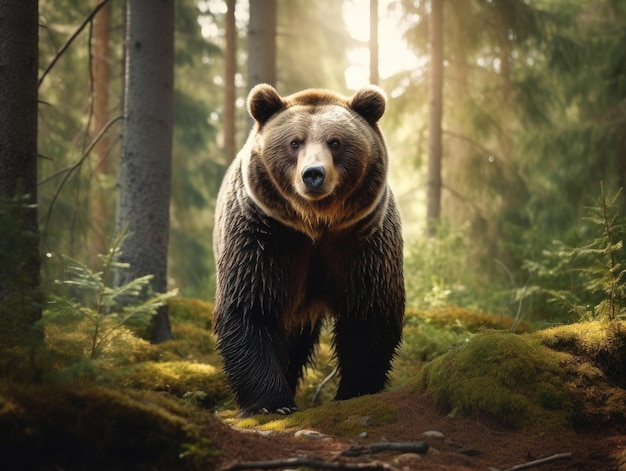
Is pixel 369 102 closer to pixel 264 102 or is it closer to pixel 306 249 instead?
pixel 264 102

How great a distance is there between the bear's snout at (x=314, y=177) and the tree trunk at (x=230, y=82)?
37.3ft

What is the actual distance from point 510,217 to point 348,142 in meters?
9.97

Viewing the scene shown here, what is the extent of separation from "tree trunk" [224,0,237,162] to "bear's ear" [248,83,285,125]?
403 inches

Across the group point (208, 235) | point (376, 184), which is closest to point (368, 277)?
point (376, 184)

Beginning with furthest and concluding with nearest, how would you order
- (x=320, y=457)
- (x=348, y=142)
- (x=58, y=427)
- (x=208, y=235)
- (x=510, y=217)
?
(x=208, y=235) < (x=510, y=217) < (x=348, y=142) < (x=320, y=457) < (x=58, y=427)

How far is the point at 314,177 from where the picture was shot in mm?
4887

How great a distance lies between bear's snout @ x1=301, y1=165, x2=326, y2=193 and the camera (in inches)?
191

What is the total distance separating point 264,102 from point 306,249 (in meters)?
1.38

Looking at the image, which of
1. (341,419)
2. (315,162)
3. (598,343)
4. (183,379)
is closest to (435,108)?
(183,379)

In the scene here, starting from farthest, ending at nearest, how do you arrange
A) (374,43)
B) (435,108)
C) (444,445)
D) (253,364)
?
1. (435,108)
2. (374,43)
3. (253,364)
4. (444,445)

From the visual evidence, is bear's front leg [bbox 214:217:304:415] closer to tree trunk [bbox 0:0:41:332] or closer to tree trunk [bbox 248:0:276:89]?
tree trunk [bbox 0:0:41:332]

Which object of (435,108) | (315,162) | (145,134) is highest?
(435,108)

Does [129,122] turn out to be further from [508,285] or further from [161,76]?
[508,285]

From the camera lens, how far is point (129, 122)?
7.30 meters
